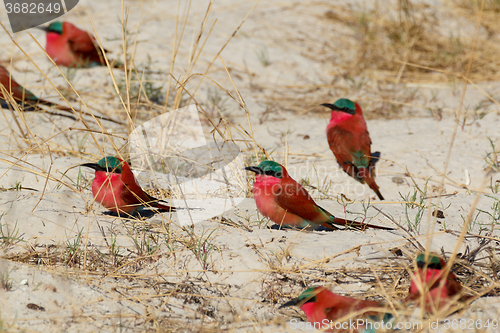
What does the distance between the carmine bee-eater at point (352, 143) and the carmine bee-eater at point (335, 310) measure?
1.82 metres

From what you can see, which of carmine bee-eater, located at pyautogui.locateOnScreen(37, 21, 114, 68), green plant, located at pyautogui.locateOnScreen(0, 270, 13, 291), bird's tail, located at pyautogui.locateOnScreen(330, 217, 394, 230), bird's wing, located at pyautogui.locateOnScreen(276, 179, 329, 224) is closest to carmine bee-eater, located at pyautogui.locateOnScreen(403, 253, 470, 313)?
bird's tail, located at pyautogui.locateOnScreen(330, 217, 394, 230)

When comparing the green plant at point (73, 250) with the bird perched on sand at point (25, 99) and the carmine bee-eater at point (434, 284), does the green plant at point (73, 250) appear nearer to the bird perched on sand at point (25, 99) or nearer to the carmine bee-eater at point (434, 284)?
the carmine bee-eater at point (434, 284)

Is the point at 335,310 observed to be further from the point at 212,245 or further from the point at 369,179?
the point at 369,179

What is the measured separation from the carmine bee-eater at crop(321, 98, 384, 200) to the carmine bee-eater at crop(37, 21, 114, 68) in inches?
116

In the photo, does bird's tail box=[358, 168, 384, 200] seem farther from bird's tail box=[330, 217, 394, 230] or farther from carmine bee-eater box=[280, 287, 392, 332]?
carmine bee-eater box=[280, 287, 392, 332]

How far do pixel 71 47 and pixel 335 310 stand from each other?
4.69m

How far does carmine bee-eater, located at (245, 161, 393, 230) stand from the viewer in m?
2.70

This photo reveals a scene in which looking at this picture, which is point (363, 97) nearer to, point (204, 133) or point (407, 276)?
point (204, 133)

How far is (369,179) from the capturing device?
3691mm

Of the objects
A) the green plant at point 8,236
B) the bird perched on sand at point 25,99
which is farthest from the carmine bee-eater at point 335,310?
the bird perched on sand at point 25,99

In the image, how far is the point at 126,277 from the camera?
227cm

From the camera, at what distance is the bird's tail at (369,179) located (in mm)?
3580

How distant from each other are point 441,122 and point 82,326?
4.01 meters

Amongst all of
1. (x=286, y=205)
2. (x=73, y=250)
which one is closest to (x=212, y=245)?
(x=286, y=205)
